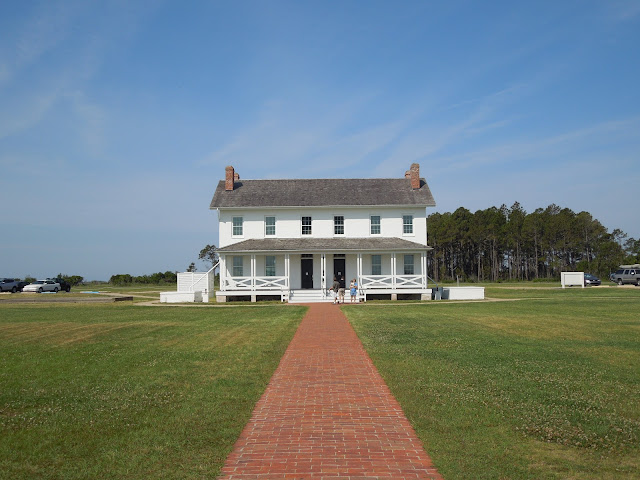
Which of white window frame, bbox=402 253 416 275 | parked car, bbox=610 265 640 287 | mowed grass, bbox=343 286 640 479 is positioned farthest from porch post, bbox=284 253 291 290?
parked car, bbox=610 265 640 287

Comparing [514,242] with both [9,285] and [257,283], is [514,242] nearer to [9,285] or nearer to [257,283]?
[257,283]

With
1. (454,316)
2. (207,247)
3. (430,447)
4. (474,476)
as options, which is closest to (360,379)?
(430,447)

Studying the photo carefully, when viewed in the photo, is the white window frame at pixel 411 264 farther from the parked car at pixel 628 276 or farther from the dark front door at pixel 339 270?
the parked car at pixel 628 276

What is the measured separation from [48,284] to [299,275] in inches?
1080

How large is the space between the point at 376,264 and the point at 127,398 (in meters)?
26.8

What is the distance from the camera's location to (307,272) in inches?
1356

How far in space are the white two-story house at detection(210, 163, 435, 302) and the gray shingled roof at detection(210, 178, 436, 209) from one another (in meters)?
0.07

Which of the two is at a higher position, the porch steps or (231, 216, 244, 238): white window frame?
(231, 216, 244, 238): white window frame

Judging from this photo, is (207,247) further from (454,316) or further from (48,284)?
(454,316)

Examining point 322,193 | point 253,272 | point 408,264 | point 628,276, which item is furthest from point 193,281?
point 628,276

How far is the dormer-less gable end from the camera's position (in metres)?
34.8

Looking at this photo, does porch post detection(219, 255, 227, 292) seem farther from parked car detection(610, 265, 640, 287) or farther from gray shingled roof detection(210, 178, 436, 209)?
parked car detection(610, 265, 640, 287)

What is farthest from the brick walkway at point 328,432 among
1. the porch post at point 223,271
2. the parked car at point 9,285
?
the parked car at point 9,285

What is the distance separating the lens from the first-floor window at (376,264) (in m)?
34.1
